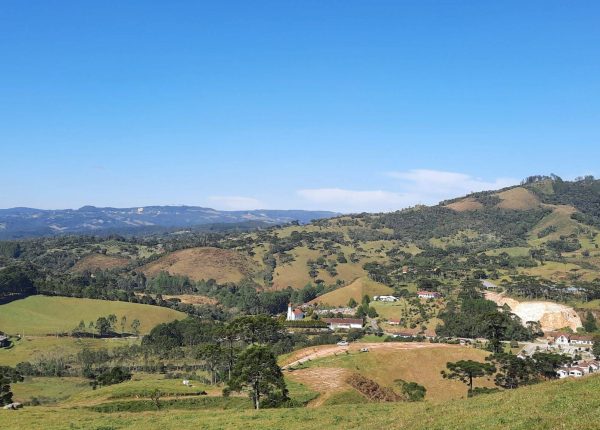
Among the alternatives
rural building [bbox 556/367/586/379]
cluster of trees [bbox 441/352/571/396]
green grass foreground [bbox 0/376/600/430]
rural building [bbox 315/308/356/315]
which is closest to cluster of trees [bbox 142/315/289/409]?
green grass foreground [bbox 0/376/600/430]

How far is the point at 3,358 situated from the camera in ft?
421

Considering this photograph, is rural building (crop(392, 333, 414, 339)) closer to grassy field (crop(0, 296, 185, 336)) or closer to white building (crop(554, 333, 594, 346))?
white building (crop(554, 333, 594, 346))

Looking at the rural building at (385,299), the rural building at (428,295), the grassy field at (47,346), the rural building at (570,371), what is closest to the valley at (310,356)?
the grassy field at (47,346)

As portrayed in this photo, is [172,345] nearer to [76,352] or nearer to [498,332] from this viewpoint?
[76,352]

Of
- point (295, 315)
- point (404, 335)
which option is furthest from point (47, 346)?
point (404, 335)

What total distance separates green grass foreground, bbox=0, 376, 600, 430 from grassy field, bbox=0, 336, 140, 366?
9086 centimetres

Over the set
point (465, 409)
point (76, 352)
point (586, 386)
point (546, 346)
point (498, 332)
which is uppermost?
point (586, 386)

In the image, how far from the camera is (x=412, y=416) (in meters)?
33.2

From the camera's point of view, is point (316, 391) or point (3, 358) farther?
point (3, 358)

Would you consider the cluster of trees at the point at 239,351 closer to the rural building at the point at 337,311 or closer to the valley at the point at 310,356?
the valley at the point at 310,356

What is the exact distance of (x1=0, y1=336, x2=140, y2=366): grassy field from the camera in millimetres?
130250

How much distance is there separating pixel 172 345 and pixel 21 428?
103 metres

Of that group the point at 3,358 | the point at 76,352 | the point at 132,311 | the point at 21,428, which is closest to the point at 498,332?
the point at 21,428

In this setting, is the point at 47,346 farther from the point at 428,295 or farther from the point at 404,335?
the point at 428,295
